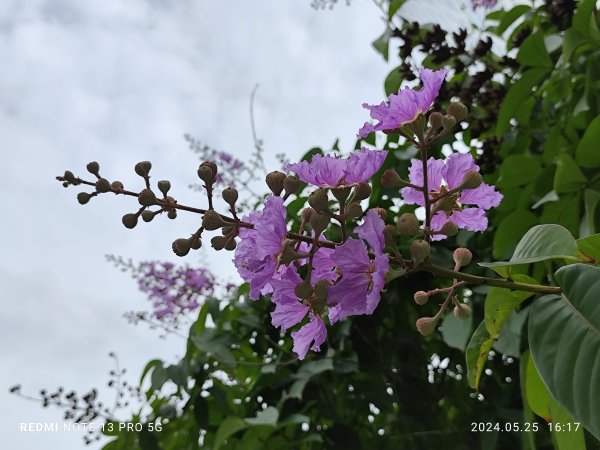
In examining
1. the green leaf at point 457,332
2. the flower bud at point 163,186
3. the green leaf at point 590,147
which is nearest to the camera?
the flower bud at point 163,186

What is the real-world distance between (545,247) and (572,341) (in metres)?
0.10

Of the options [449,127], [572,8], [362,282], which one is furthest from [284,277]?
[572,8]

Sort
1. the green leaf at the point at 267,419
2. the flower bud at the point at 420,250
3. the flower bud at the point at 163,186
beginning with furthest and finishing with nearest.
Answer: the green leaf at the point at 267,419, the flower bud at the point at 163,186, the flower bud at the point at 420,250

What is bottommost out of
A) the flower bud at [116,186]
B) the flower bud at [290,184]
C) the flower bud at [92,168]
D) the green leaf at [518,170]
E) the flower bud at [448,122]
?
the flower bud at [290,184]

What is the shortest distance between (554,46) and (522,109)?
0.53 ft

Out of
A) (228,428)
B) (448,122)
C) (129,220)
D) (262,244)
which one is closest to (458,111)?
(448,122)

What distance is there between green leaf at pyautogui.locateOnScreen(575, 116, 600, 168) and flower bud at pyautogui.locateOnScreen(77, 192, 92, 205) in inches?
33.6

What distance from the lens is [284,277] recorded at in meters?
0.56

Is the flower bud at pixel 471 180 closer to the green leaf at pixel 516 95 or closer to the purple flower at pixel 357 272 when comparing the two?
the purple flower at pixel 357 272

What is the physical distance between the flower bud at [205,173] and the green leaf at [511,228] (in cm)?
84

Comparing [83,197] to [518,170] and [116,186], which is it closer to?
[116,186]

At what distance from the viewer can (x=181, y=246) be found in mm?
575

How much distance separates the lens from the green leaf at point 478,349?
68cm

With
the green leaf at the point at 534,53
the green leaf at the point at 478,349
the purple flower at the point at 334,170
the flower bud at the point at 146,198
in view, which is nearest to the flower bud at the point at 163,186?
the flower bud at the point at 146,198
